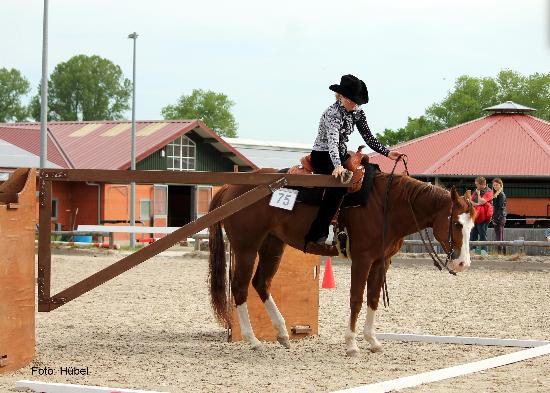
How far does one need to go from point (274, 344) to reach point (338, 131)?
2.40m

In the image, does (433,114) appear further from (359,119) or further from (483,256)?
(359,119)

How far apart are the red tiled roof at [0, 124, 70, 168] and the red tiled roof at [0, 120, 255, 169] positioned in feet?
1.09

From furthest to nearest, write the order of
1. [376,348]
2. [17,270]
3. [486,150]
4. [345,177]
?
[486,150] → [376,348] → [345,177] → [17,270]

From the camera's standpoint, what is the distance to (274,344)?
441 inches

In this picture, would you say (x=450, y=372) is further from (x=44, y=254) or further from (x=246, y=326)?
(x=44, y=254)

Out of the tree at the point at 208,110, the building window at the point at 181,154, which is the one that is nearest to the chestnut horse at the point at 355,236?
the building window at the point at 181,154

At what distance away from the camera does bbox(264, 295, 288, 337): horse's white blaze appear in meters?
10.8

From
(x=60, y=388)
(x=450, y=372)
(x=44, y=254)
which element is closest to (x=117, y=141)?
(x=44, y=254)

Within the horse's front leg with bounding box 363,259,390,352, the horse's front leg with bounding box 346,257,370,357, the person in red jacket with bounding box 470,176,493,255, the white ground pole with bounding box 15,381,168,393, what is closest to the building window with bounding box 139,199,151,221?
the person in red jacket with bounding box 470,176,493,255

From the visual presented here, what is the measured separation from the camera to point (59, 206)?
42.8 meters

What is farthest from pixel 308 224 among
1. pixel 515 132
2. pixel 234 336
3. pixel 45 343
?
pixel 515 132

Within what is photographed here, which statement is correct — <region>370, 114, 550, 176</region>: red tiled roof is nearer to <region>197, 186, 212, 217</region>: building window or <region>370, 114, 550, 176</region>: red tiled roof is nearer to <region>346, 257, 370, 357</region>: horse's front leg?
<region>197, 186, 212, 217</region>: building window

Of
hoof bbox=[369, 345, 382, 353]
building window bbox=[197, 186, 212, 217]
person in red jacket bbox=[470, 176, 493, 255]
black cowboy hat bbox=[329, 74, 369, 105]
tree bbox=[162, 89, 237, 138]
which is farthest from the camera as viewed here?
tree bbox=[162, 89, 237, 138]

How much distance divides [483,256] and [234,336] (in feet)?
46.4
